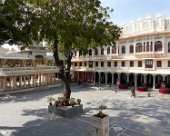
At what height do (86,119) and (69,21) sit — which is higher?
(69,21)

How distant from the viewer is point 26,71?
41.0m

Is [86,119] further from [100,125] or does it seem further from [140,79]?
[140,79]

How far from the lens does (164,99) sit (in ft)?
107

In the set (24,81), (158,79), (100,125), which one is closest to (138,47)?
(158,79)

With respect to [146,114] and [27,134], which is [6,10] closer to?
[27,134]

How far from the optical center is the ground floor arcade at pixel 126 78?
140 feet

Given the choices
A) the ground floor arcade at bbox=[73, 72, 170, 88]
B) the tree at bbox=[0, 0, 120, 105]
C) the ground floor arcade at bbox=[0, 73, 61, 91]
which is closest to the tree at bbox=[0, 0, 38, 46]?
the tree at bbox=[0, 0, 120, 105]

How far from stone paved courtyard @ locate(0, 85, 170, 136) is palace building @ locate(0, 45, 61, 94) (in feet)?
22.6

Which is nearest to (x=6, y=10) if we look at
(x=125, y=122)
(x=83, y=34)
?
(x=83, y=34)

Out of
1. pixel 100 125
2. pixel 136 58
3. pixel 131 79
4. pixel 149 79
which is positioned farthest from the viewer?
pixel 131 79

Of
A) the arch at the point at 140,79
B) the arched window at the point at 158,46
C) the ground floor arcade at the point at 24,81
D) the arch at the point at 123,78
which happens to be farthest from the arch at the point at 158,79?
the ground floor arcade at the point at 24,81

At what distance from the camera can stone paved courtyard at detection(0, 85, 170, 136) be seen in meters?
18.8

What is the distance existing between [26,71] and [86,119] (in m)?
22.1

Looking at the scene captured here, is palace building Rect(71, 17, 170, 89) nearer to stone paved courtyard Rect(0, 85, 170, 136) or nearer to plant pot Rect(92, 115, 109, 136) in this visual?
stone paved courtyard Rect(0, 85, 170, 136)
